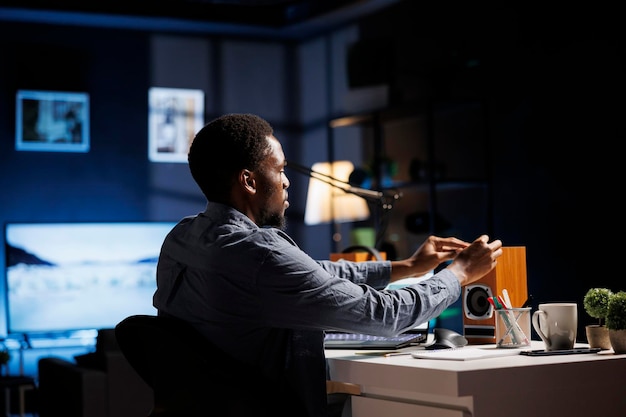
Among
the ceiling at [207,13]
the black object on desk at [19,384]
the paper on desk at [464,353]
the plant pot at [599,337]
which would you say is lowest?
the black object on desk at [19,384]

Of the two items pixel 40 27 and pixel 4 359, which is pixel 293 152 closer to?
pixel 40 27

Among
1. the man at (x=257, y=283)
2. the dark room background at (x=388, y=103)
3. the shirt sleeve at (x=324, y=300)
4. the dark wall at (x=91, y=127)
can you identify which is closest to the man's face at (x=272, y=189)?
the man at (x=257, y=283)

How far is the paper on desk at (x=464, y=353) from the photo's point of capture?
195cm

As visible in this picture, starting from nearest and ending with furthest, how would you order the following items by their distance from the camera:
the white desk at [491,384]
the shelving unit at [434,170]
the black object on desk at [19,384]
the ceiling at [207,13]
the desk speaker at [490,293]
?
the white desk at [491,384]
the desk speaker at [490,293]
the black object on desk at [19,384]
the shelving unit at [434,170]
the ceiling at [207,13]

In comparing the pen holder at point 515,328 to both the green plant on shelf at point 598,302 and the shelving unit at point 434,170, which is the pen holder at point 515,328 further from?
the shelving unit at point 434,170

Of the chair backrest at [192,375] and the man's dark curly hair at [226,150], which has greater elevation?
the man's dark curly hair at [226,150]

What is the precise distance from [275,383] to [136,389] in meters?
2.18

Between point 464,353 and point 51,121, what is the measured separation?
4.93m

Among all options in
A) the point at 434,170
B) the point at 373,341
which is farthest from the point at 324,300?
the point at 434,170

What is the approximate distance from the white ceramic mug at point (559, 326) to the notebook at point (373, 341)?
0.33 meters

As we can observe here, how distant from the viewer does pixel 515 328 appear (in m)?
2.22

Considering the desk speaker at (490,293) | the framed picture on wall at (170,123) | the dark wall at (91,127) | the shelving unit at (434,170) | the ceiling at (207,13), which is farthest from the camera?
the framed picture on wall at (170,123)

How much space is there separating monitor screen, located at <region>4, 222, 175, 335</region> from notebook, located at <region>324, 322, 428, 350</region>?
12.8 feet

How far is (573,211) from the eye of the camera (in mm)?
4703
